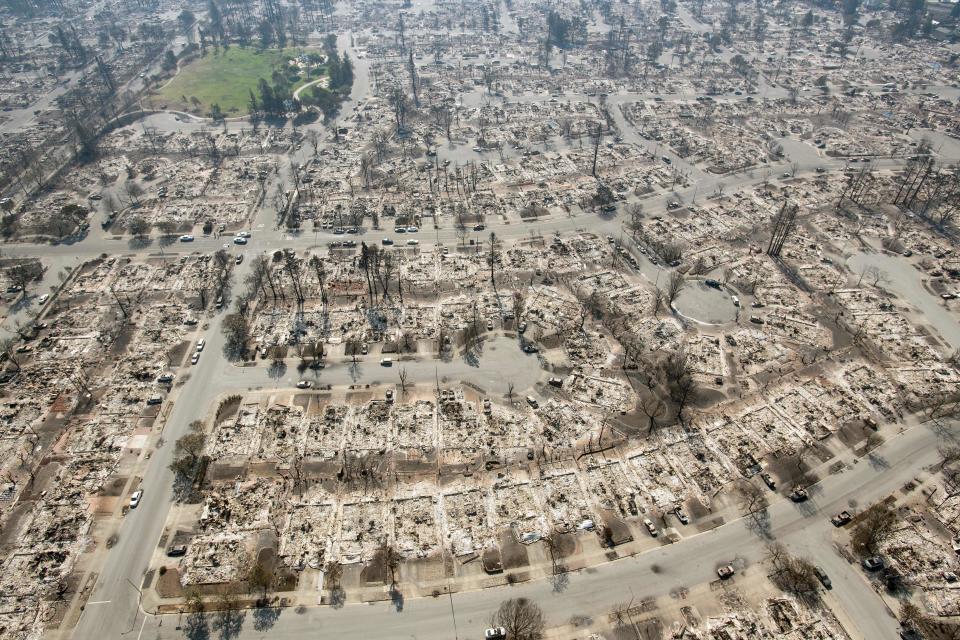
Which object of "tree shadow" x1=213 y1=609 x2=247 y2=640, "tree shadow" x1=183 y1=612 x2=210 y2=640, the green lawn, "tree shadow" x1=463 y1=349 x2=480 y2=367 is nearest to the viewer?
"tree shadow" x1=183 y1=612 x2=210 y2=640

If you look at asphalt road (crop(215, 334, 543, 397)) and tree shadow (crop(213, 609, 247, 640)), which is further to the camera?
asphalt road (crop(215, 334, 543, 397))

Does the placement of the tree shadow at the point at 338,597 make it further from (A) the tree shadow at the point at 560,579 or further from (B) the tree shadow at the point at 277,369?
(B) the tree shadow at the point at 277,369

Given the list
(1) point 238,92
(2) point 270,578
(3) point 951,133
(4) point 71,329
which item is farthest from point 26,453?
(3) point 951,133

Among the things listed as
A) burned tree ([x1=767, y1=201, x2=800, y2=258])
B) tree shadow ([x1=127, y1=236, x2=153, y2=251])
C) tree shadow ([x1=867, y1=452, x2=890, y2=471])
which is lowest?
tree shadow ([x1=867, y1=452, x2=890, y2=471])

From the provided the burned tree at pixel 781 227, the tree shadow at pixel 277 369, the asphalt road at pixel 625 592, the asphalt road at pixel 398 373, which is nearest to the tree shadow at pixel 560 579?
the asphalt road at pixel 625 592

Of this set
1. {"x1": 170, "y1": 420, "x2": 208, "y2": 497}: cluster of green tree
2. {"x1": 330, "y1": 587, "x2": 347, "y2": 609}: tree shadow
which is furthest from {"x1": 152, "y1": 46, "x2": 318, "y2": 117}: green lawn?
{"x1": 330, "y1": 587, "x2": 347, "y2": 609}: tree shadow

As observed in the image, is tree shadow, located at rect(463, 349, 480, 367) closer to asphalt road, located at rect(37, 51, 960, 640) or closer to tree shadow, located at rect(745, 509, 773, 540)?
asphalt road, located at rect(37, 51, 960, 640)
